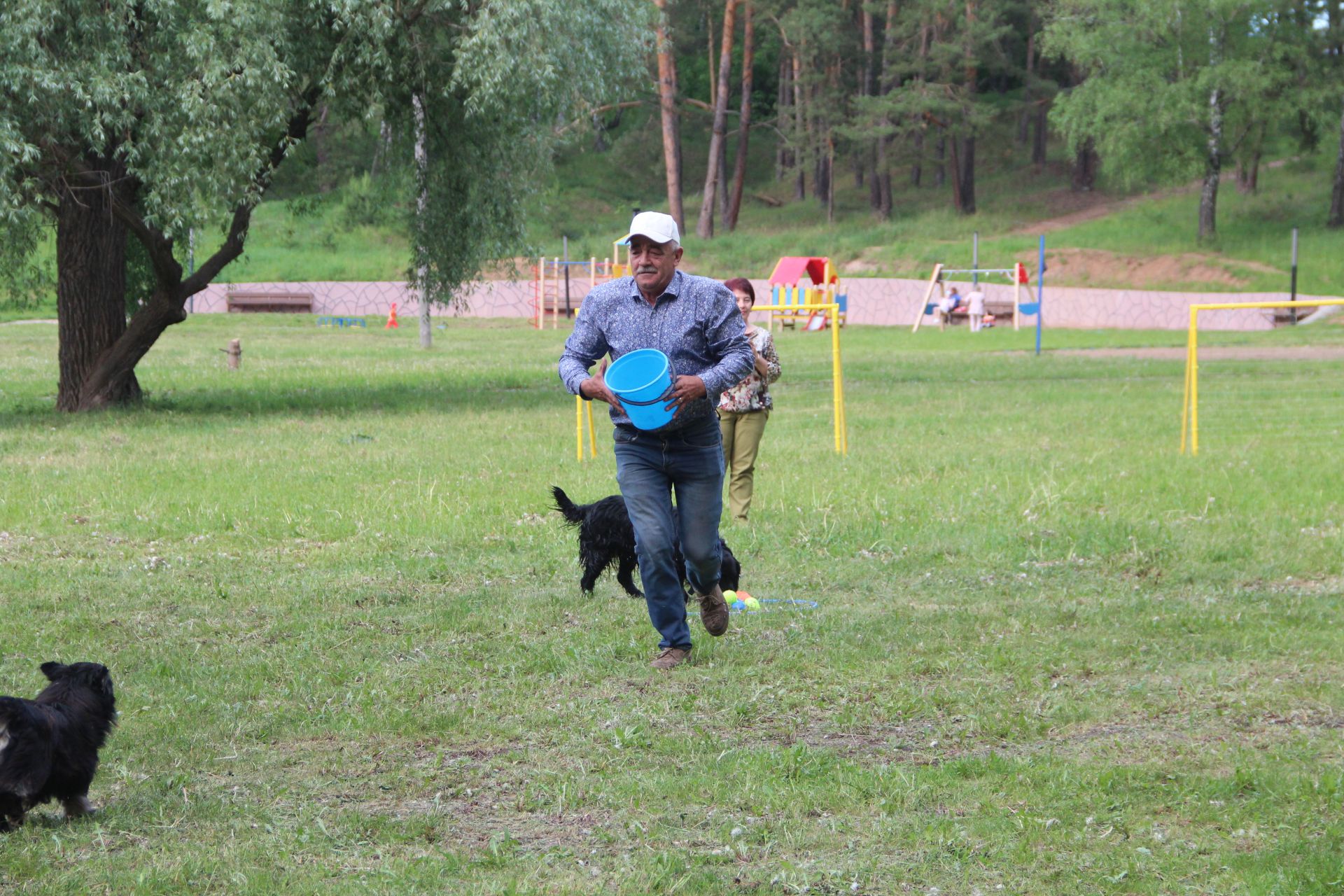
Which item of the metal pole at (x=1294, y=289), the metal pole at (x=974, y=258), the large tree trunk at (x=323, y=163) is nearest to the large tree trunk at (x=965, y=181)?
the metal pole at (x=974, y=258)

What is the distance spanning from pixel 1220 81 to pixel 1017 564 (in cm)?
4224

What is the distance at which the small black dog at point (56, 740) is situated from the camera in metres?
4.11

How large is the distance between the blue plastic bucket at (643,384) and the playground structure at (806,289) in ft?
117

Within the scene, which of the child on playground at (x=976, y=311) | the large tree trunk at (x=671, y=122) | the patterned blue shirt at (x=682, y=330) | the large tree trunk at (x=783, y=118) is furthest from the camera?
the large tree trunk at (x=783, y=118)

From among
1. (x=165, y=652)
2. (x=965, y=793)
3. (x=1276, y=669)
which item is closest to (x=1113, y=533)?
(x=1276, y=669)

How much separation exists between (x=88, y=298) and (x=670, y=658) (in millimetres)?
14264

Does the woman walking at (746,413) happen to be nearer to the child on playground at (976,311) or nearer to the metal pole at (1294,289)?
the child on playground at (976,311)

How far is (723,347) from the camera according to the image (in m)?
6.11

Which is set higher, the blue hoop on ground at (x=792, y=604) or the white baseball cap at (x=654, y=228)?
the white baseball cap at (x=654, y=228)

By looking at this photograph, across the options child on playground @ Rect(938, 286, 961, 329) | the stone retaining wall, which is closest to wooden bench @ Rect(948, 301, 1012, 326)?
child on playground @ Rect(938, 286, 961, 329)

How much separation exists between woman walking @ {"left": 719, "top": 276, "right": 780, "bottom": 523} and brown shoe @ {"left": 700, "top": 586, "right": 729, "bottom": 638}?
2.71 m

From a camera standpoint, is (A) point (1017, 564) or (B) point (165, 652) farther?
(A) point (1017, 564)

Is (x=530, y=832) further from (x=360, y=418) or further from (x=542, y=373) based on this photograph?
(x=542, y=373)

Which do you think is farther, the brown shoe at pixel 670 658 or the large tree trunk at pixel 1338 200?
the large tree trunk at pixel 1338 200
